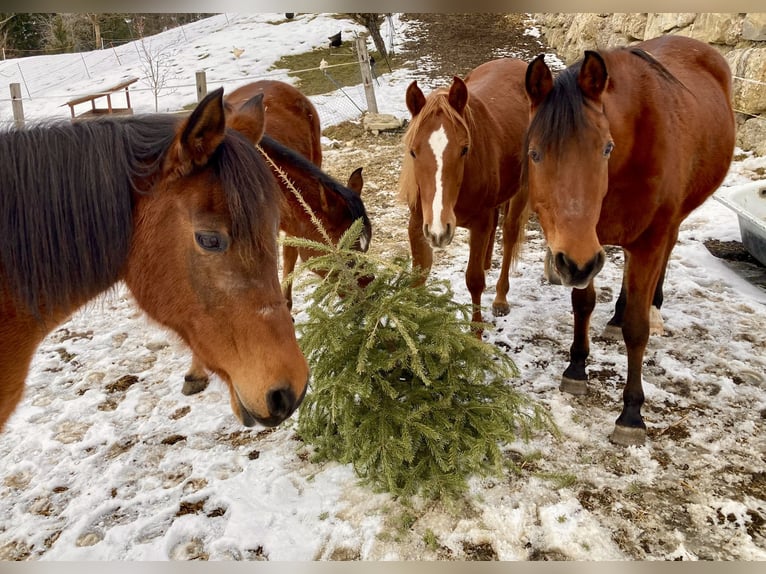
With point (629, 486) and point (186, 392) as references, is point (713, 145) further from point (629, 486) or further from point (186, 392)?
point (186, 392)

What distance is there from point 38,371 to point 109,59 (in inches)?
925

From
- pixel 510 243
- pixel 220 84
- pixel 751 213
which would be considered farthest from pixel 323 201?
pixel 220 84

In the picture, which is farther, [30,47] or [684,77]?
[30,47]

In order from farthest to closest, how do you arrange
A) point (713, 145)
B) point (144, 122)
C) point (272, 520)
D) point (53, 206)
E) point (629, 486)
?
point (713, 145) < point (629, 486) < point (272, 520) < point (144, 122) < point (53, 206)

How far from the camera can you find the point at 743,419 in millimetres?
3027

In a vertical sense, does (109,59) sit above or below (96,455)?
above

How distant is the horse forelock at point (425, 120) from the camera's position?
3.29 metres

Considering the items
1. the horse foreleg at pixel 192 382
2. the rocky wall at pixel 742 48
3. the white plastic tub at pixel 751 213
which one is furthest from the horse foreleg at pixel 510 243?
the rocky wall at pixel 742 48

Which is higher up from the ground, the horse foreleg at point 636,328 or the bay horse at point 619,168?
the bay horse at point 619,168

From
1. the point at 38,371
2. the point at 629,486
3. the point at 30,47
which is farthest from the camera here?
the point at 30,47

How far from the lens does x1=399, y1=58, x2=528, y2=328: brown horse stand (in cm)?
325

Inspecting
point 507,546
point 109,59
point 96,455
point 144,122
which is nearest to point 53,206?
point 144,122

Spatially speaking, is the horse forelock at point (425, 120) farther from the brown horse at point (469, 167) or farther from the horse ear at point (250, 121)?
the horse ear at point (250, 121)

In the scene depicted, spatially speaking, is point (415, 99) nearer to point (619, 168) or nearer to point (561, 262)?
point (619, 168)
